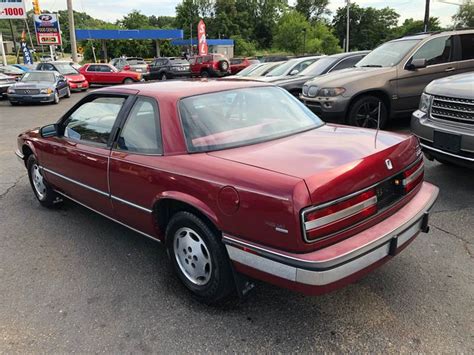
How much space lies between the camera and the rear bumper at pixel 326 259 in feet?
7.47

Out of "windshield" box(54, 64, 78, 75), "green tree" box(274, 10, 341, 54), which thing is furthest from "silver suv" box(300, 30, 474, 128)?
"green tree" box(274, 10, 341, 54)

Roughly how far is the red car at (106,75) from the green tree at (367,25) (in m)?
71.4

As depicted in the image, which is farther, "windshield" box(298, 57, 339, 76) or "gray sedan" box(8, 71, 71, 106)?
"gray sedan" box(8, 71, 71, 106)

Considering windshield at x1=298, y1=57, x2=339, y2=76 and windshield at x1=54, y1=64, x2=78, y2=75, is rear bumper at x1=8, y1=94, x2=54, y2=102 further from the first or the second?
windshield at x1=298, y1=57, x2=339, y2=76

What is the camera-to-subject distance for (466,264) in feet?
11.0

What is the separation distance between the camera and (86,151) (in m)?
3.77

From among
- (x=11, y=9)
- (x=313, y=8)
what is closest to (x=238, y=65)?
(x=11, y=9)

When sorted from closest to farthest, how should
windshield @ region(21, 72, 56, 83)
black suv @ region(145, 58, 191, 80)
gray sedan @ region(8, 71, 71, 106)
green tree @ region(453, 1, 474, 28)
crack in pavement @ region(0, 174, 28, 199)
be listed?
crack in pavement @ region(0, 174, 28, 199) < gray sedan @ region(8, 71, 71, 106) < windshield @ region(21, 72, 56, 83) < black suv @ region(145, 58, 191, 80) < green tree @ region(453, 1, 474, 28)

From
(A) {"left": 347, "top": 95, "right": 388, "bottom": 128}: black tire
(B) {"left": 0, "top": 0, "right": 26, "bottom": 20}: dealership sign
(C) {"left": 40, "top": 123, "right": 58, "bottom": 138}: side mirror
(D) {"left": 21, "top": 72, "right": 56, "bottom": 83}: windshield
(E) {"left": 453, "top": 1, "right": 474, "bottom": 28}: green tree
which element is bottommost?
(A) {"left": 347, "top": 95, "right": 388, "bottom": 128}: black tire

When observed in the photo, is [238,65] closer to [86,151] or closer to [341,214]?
[86,151]

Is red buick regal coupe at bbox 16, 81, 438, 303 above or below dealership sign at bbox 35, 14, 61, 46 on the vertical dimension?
below

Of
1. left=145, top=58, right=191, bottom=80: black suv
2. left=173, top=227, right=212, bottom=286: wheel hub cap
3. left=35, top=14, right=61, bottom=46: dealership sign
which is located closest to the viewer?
left=173, top=227, right=212, bottom=286: wheel hub cap

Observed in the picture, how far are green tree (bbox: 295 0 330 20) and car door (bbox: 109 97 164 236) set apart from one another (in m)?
105

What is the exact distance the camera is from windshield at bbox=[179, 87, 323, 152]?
3.04 meters
